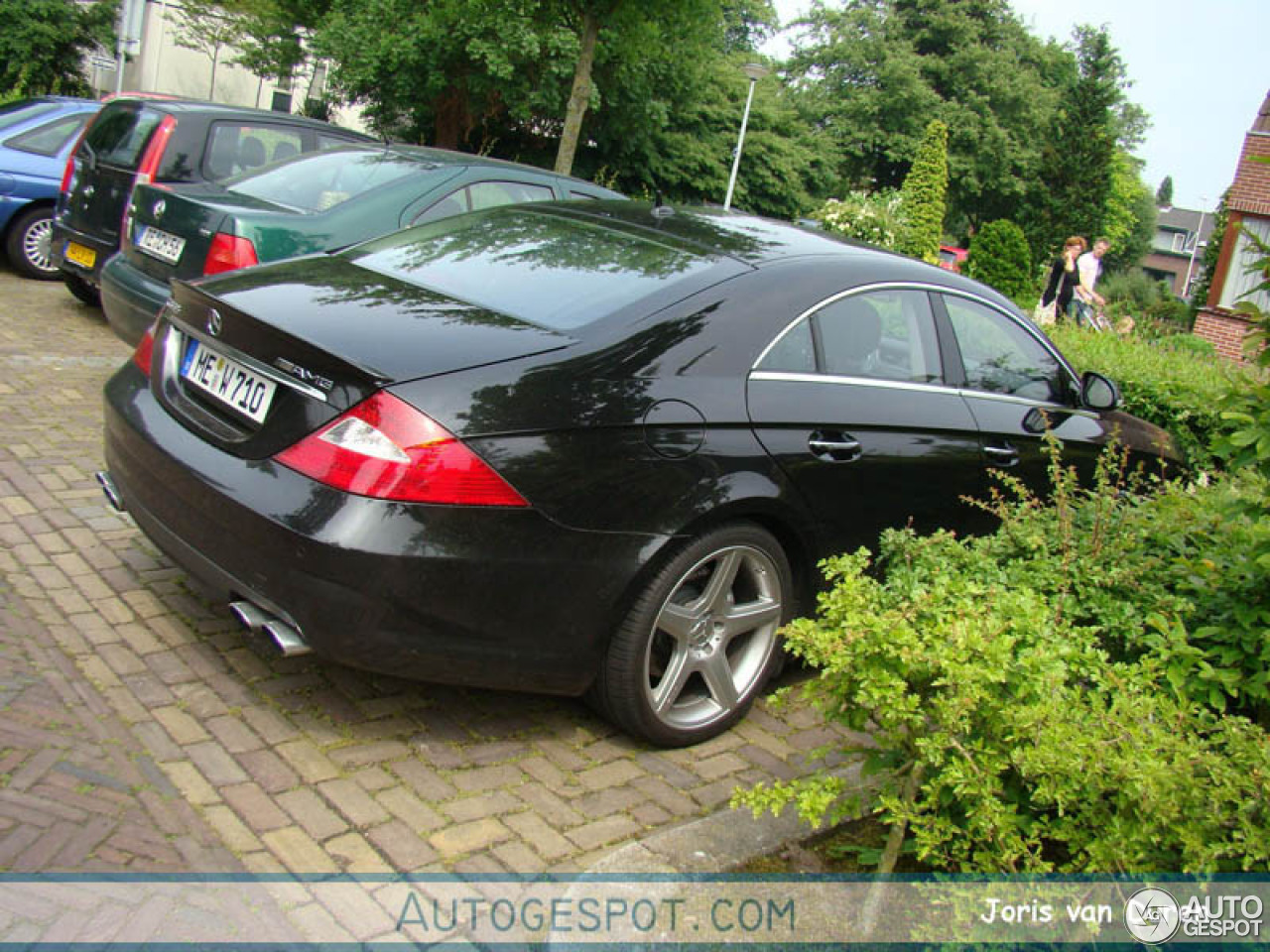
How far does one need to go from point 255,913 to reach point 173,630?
1.59 meters

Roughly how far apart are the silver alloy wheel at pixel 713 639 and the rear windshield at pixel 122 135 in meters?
6.33

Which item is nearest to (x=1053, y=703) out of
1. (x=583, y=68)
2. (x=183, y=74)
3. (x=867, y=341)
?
(x=867, y=341)

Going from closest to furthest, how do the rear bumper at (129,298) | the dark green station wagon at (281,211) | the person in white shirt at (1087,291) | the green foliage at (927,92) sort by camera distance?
1. the dark green station wagon at (281,211)
2. the rear bumper at (129,298)
3. the person in white shirt at (1087,291)
4. the green foliage at (927,92)

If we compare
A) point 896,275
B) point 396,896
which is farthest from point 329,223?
point 396,896

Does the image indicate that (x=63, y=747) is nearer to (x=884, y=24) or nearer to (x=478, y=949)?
(x=478, y=949)

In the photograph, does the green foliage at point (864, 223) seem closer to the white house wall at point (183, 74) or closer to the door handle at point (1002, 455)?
the door handle at point (1002, 455)

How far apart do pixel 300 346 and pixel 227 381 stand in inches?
15.9

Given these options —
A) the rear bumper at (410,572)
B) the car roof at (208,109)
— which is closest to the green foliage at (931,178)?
the car roof at (208,109)

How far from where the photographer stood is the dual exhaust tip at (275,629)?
10.5 feet

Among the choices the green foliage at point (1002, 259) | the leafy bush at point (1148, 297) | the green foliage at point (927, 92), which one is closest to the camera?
the green foliage at point (1002, 259)

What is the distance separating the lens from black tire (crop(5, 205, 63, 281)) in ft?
33.3

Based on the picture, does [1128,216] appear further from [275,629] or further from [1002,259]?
[275,629]


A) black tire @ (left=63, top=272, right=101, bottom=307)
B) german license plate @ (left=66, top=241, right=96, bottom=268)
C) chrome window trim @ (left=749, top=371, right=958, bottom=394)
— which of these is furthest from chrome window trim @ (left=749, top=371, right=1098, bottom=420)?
black tire @ (left=63, top=272, right=101, bottom=307)

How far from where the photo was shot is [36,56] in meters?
30.7
